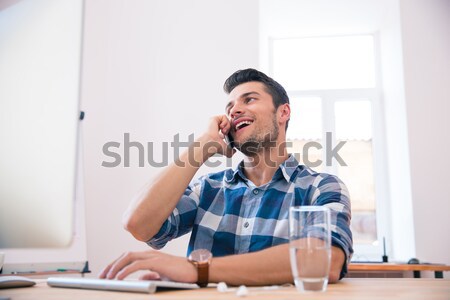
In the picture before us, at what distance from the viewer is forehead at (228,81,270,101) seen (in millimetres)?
1693

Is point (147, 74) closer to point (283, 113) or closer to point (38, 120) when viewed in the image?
point (283, 113)

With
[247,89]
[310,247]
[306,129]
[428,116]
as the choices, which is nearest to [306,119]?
[306,129]

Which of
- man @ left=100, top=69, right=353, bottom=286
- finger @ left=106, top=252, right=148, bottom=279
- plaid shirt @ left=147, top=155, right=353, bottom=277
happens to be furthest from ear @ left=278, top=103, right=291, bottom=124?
finger @ left=106, top=252, right=148, bottom=279

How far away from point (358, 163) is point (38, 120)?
122 inches

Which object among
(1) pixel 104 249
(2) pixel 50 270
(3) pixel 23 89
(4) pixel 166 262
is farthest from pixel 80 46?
(1) pixel 104 249

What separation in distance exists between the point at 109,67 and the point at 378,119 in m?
2.05

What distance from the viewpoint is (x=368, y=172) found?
132 inches

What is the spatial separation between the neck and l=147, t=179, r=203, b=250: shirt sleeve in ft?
0.67

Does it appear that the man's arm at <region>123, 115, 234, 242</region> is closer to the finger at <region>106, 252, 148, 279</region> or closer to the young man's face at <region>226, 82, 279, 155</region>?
the young man's face at <region>226, 82, 279, 155</region>

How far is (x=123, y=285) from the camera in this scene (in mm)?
716

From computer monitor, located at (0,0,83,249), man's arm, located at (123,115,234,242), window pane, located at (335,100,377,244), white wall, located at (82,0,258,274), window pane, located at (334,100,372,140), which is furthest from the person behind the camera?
window pane, located at (334,100,372,140)

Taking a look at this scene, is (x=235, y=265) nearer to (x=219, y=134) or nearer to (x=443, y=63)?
(x=219, y=134)

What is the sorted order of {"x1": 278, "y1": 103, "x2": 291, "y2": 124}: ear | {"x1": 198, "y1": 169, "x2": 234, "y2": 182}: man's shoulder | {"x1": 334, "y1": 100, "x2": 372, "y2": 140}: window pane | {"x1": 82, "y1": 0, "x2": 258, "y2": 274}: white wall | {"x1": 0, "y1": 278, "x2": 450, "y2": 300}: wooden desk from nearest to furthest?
{"x1": 0, "y1": 278, "x2": 450, "y2": 300}: wooden desk, {"x1": 198, "y1": 169, "x2": 234, "y2": 182}: man's shoulder, {"x1": 278, "y1": 103, "x2": 291, "y2": 124}: ear, {"x1": 82, "y1": 0, "x2": 258, "y2": 274}: white wall, {"x1": 334, "y1": 100, "x2": 372, "y2": 140}: window pane

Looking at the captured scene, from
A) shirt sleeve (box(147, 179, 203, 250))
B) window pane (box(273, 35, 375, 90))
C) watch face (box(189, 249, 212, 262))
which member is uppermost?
window pane (box(273, 35, 375, 90))
